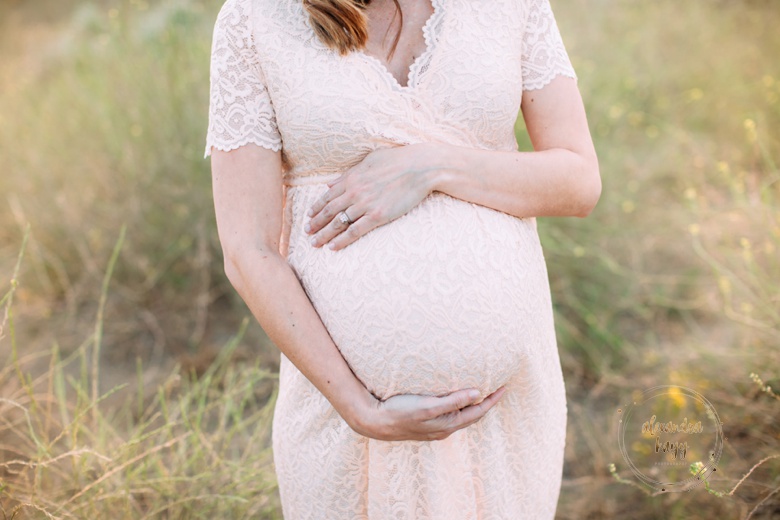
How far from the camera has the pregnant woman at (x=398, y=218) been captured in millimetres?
1378

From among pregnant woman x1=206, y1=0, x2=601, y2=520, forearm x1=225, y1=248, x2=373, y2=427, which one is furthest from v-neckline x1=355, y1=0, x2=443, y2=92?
forearm x1=225, y1=248, x2=373, y2=427

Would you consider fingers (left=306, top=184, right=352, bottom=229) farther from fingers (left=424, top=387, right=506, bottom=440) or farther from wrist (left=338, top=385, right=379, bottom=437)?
fingers (left=424, top=387, right=506, bottom=440)

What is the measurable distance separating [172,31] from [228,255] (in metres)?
2.65

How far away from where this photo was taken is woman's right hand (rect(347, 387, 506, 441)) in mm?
1351

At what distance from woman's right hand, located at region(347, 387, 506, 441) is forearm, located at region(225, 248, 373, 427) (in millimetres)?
33

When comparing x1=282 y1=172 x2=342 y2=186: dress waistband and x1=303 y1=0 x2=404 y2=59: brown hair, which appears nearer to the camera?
x1=303 y1=0 x2=404 y2=59: brown hair

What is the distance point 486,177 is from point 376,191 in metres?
0.25

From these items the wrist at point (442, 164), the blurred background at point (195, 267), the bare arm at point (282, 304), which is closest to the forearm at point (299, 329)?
the bare arm at point (282, 304)

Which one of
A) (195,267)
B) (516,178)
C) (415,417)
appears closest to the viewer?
(415,417)

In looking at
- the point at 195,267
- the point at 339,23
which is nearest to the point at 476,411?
the point at 339,23

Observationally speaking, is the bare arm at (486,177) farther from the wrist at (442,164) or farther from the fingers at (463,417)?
the fingers at (463,417)

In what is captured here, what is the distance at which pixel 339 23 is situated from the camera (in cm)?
139

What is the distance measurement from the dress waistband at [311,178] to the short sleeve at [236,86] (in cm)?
13

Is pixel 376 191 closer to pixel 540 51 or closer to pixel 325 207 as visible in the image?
pixel 325 207
